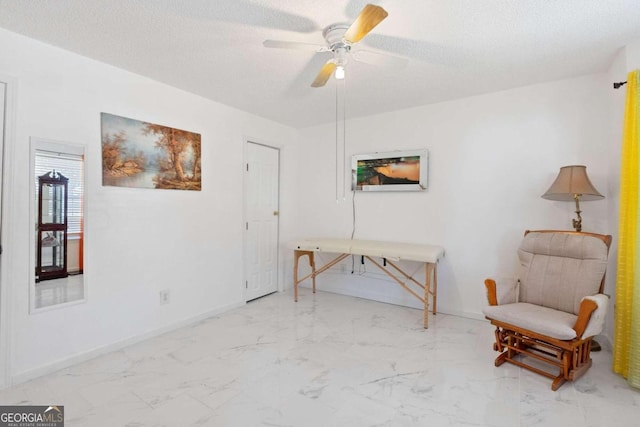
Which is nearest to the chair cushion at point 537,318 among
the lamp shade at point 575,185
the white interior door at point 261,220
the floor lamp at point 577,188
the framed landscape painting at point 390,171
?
the floor lamp at point 577,188

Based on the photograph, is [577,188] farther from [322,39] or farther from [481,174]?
[322,39]

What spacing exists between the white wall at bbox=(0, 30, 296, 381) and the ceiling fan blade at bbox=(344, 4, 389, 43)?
2133 mm

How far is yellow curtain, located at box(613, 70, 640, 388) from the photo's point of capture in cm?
203

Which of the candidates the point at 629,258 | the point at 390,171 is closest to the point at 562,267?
the point at 629,258

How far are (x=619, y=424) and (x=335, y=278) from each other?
3052mm

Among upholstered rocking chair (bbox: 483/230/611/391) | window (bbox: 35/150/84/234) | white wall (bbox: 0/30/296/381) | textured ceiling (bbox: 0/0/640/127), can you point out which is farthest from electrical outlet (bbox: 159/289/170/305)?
upholstered rocking chair (bbox: 483/230/611/391)

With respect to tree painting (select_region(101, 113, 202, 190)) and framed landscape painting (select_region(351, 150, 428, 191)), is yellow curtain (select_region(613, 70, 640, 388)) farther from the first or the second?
tree painting (select_region(101, 113, 202, 190))

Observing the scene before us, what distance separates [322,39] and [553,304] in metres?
2.71

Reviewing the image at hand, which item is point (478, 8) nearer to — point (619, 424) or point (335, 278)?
point (619, 424)

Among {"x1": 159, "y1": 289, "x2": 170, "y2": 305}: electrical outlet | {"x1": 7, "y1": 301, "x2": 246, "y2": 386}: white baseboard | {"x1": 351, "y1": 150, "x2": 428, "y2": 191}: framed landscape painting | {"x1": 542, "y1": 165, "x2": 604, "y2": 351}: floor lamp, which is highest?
{"x1": 351, "y1": 150, "x2": 428, "y2": 191}: framed landscape painting

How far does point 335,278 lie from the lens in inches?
172

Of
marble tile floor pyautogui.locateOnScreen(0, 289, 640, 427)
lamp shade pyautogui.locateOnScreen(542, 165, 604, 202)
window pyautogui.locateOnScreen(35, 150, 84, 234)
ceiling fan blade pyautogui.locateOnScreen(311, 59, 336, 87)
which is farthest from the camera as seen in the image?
lamp shade pyautogui.locateOnScreen(542, 165, 604, 202)

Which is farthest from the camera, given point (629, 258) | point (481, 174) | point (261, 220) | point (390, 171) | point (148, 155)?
point (261, 220)

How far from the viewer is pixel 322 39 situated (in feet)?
7.07
